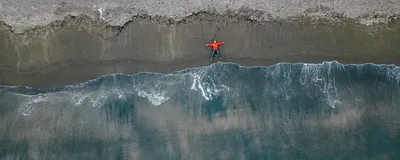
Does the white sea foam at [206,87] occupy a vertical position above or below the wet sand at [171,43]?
below

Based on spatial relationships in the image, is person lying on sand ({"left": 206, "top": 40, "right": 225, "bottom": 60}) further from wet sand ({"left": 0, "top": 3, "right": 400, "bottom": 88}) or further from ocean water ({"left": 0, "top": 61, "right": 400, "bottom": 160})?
ocean water ({"left": 0, "top": 61, "right": 400, "bottom": 160})

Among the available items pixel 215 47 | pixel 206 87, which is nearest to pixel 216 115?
→ pixel 206 87

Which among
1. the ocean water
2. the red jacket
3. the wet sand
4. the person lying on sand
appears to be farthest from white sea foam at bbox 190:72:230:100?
the red jacket

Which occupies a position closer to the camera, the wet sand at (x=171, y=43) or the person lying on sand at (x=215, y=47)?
the person lying on sand at (x=215, y=47)

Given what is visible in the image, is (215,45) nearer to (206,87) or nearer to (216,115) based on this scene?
(206,87)

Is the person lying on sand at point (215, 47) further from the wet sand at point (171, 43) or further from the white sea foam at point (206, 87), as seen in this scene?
the white sea foam at point (206, 87)

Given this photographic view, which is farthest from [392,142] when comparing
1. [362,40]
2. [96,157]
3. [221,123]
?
[96,157]

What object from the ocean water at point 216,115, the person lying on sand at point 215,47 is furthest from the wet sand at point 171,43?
the ocean water at point 216,115

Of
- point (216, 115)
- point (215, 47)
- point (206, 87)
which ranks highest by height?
point (215, 47)

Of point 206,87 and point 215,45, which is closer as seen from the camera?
point 215,45

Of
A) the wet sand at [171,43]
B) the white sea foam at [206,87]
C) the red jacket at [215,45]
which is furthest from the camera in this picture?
the white sea foam at [206,87]
